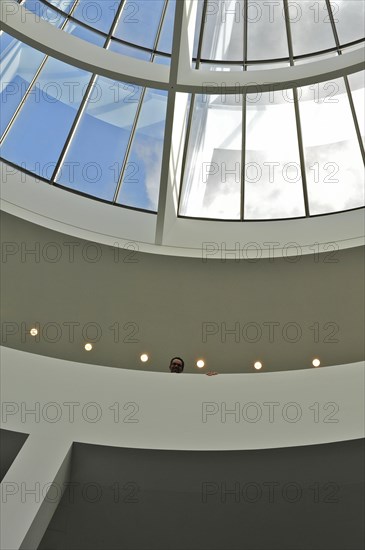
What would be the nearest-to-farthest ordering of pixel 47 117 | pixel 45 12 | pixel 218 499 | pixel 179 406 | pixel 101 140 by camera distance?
pixel 218 499, pixel 179 406, pixel 45 12, pixel 47 117, pixel 101 140

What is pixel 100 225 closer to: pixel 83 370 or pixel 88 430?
pixel 83 370

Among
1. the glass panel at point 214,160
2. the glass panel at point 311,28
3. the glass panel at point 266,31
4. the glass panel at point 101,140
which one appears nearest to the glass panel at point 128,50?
the glass panel at point 101,140

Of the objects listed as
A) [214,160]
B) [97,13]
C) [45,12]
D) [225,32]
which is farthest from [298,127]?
[45,12]

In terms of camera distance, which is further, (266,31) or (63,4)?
(266,31)

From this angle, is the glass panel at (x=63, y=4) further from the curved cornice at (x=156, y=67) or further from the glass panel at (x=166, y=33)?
the glass panel at (x=166, y=33)

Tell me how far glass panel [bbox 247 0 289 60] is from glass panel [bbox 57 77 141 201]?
7.82 feet

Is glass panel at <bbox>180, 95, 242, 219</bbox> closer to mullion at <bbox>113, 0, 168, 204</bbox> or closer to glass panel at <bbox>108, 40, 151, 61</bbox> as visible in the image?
mullion at <bbox>113, 0, 168, 204</bbox>

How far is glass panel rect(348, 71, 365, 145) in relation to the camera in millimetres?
14083

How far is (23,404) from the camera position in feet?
36.4

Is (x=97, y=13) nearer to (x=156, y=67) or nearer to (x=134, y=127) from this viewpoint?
(x=156, y=67)

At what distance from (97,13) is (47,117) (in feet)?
7.12

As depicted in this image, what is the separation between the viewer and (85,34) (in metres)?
13.9

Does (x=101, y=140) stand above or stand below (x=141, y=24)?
below

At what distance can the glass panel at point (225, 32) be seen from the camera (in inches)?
558
